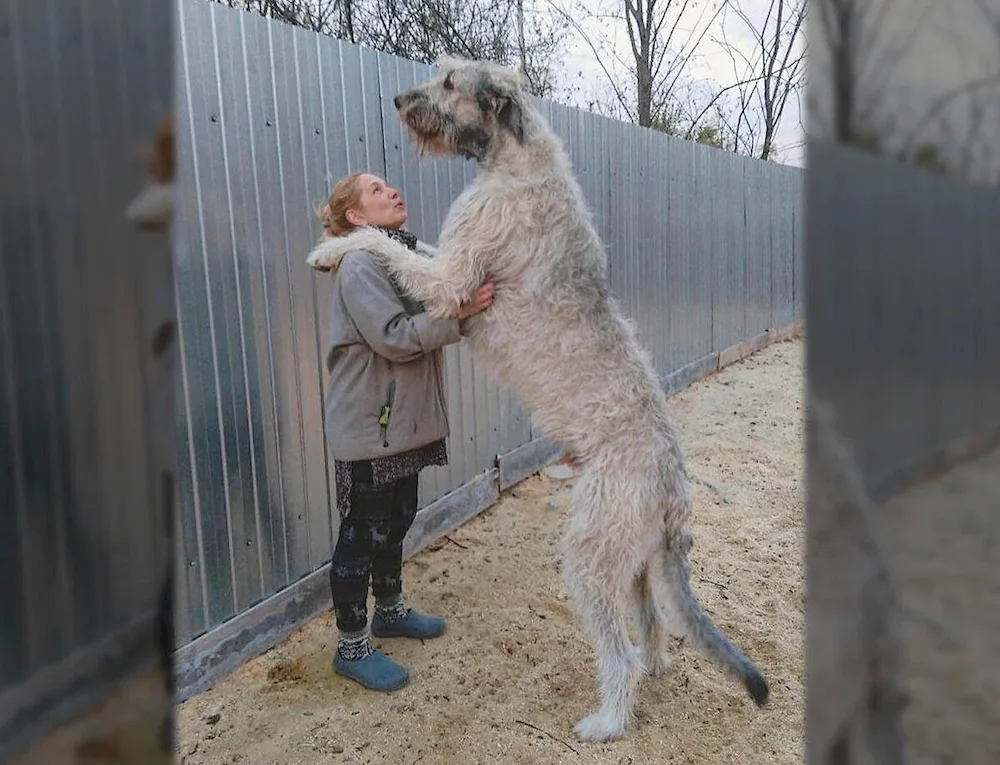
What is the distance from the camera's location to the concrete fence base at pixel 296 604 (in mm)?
3424

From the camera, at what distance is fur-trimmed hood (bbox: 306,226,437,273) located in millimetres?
3273

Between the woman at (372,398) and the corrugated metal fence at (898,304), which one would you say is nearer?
the corrugated metal fence at (898,304)

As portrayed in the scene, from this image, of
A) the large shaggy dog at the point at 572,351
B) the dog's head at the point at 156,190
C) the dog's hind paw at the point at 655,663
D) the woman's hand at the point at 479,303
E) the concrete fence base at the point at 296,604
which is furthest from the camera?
the dog's hind paw at the point at 655,663

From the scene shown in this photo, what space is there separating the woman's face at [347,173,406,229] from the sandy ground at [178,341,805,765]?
7.25ft

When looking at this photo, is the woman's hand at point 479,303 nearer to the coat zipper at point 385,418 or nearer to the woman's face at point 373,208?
the coat zipper at point 385,418

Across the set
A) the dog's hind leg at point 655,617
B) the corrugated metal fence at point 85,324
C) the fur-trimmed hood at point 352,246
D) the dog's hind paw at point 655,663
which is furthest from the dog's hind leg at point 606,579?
the corrugated metal fence at point 85,324

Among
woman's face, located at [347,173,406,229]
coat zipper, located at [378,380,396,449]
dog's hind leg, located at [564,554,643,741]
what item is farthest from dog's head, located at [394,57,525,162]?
dog's hind leg, located at [564,554,643,741]

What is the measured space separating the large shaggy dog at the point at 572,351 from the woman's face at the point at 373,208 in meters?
0.15

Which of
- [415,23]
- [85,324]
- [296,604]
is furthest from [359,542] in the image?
[415,23]

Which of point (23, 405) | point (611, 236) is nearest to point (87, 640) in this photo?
point (23, 405)

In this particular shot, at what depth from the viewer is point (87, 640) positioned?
3.32ft

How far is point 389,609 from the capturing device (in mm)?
3916

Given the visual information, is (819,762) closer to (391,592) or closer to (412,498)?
(412,498)

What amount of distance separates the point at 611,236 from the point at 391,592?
5.04 m
